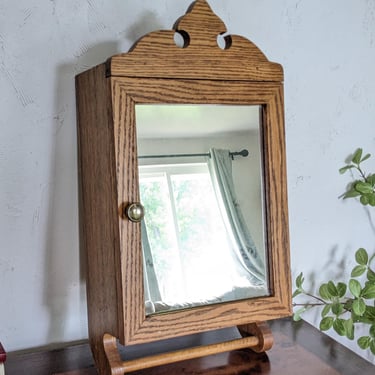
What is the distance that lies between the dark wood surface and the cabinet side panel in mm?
54

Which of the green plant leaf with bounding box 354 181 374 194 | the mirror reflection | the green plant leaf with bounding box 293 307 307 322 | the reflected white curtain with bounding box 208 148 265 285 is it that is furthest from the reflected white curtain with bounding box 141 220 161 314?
the green plant leaf with bounding box 354 181 374 194

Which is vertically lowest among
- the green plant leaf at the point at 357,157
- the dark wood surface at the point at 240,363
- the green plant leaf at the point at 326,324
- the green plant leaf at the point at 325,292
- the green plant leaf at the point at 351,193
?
the dark wood surface at the point at 240,363

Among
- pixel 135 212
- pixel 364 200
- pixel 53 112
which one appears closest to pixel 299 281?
pixel 364 200

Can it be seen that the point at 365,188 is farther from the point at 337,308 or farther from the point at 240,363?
the point at 240,363

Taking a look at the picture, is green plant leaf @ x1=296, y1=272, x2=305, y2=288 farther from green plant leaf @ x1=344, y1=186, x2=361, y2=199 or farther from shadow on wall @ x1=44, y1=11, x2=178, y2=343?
shadow on wall @ x1=44, y1=11, x2=178, y2=343

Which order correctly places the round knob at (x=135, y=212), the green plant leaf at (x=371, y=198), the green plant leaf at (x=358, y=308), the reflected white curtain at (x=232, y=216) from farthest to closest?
the green plant leaf at (x=371, y=198) < the green plant leaf at (x=358, y=308) < the reflected white curtain at (x=232, y=216) < the round knob at (x=135, y=212)

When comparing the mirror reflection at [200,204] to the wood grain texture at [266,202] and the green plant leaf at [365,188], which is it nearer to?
the wood grain texture at [266,202]

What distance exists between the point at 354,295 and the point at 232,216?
32 centimetres

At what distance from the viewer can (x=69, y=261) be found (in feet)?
2.99

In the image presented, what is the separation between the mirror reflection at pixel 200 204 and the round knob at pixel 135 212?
0.12 feet

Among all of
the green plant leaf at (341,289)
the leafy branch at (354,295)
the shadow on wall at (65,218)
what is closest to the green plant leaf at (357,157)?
the leafy branch at (354,295)

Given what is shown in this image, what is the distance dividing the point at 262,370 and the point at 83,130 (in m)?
0.49

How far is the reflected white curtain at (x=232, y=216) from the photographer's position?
2.72 feet

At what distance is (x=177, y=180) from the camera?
800 millimetres
